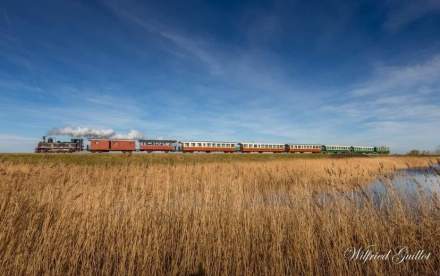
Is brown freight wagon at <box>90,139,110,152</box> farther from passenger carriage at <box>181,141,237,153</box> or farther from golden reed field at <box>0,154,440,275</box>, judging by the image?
golden reed field at <box>0,154,440,275</box>

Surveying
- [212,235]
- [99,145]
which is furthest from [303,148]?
[212,235]

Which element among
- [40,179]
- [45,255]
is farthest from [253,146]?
[45,255]

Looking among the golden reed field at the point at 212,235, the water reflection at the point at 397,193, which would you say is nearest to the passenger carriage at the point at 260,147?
the water reflection at the point at 397,193

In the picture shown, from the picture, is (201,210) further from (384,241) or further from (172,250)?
(384,241)

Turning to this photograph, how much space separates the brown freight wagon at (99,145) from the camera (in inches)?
1401

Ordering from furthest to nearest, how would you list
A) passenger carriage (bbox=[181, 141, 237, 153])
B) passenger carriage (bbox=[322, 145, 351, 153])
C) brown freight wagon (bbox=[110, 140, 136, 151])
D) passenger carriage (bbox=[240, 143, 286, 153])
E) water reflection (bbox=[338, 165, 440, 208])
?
passenger carriage (bbox=[322, 145, 351, 153]), passenger carriage (bbox=[240, 143, 286, 153]), passenger carriage (bbox=[181, 141, 237, 153]), brown freight wagon (bbox=[110, 140, 136, 151]), water reflection (bbox=[338, 165, 440, 208])

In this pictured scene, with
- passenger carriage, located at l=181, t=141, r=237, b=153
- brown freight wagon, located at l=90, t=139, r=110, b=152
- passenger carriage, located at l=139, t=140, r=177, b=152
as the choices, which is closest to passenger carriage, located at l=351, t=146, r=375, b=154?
passenger carriage, located at l=181, t=141, r=237, b=153

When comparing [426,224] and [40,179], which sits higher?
[40,179]

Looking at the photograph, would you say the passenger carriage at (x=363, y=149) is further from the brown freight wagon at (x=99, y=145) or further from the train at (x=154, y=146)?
the brown freight wagon at (x=99, y=145)

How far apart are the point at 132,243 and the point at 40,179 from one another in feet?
18.3

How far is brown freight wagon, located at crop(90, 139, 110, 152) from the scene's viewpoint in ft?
117

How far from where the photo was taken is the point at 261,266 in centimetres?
413
